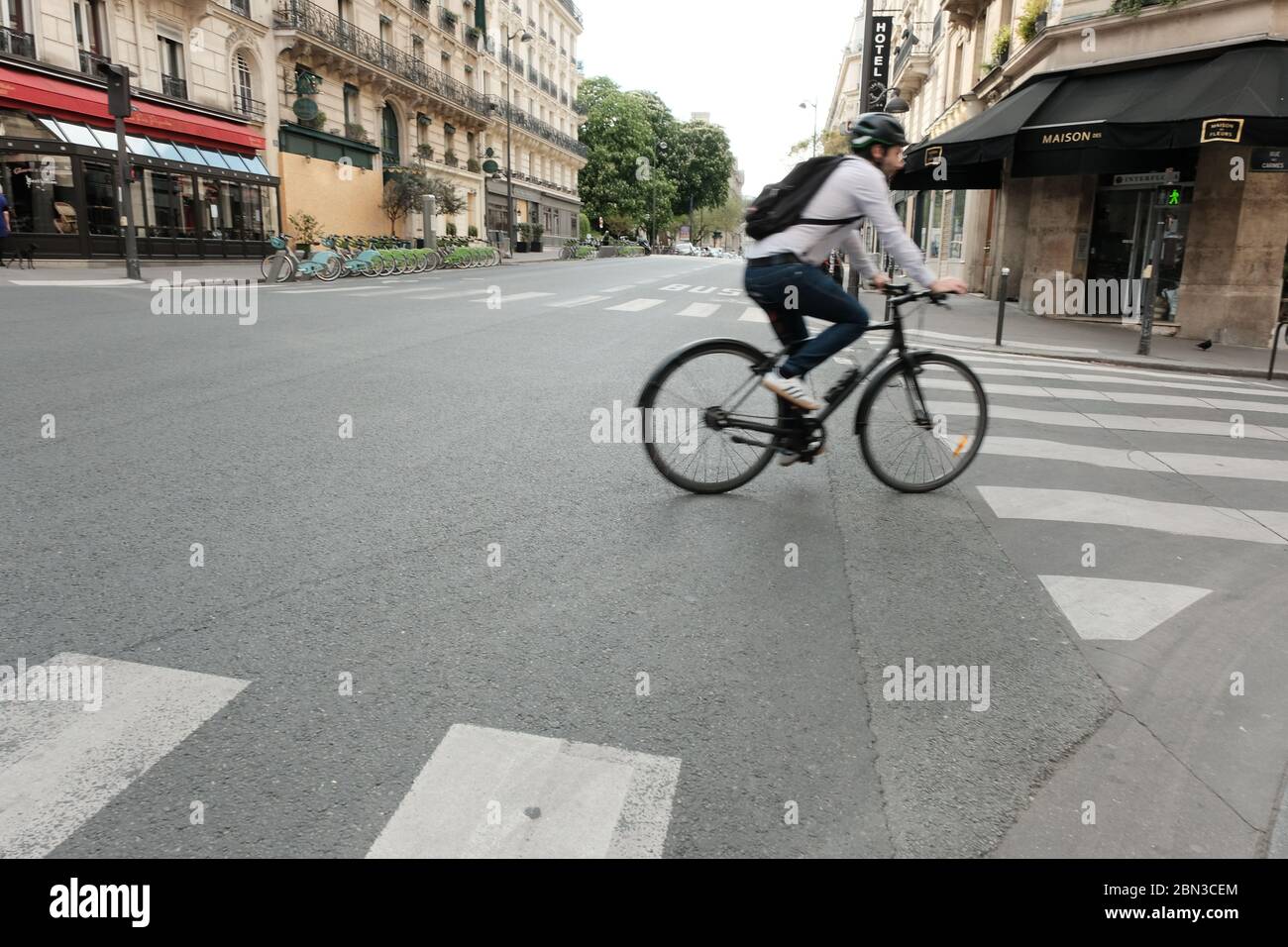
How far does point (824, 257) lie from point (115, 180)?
82.6 ft

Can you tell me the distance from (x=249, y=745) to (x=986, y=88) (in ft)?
80.9

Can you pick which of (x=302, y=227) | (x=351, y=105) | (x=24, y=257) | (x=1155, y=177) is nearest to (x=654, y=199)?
(x=351, y=105)

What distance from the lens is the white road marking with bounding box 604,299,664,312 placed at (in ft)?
54.1

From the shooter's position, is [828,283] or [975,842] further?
[828,283]

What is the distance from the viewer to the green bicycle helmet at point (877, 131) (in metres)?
4.55

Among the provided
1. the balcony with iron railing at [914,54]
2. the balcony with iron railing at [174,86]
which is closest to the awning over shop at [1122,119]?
the balcony with iron railing at [914,54]

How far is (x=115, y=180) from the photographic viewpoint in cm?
2397

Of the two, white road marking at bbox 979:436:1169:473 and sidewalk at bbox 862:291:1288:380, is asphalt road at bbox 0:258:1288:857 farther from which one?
sidewalk at bbox 862:291:1288:380

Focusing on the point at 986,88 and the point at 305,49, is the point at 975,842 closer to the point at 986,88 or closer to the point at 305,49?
the point at 986,88

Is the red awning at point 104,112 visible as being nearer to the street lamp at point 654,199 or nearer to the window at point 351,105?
the window at point 351,105

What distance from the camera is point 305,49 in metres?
32.4

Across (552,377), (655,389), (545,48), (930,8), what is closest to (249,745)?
(655,389)

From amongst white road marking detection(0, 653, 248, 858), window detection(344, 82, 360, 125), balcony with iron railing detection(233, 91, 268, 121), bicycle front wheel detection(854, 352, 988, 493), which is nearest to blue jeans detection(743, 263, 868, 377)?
bicycle front wheel detection(854, 352, 988, 493)
